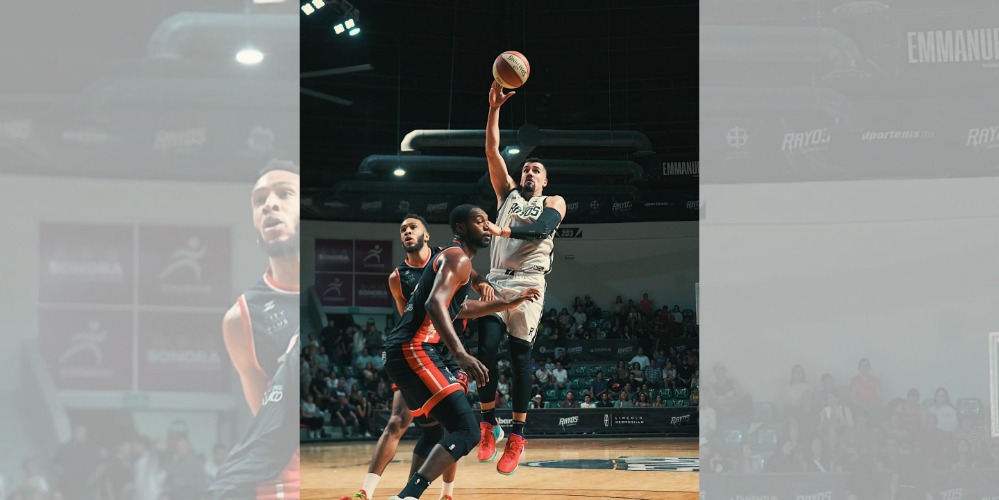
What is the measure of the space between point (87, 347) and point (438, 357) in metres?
1.98

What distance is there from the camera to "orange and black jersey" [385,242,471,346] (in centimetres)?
613

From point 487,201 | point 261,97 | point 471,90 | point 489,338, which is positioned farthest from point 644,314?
point 261,97

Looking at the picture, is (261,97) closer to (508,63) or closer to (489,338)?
(508,63)

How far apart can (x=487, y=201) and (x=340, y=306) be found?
405 centimetres

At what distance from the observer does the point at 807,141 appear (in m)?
6.14

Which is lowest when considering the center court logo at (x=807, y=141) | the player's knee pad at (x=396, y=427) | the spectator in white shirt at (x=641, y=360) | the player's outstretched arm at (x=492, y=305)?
the spectator in white shirt at (x=641, y=360)

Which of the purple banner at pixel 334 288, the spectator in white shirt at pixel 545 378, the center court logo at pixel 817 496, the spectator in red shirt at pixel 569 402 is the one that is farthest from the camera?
the purple banner at pixel 334 288

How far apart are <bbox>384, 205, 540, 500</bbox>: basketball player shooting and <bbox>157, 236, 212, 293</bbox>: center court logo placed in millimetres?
1209

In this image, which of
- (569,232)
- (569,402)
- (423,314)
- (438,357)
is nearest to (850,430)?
(438,357)

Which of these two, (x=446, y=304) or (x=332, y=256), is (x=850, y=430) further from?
(x=332, y=256)

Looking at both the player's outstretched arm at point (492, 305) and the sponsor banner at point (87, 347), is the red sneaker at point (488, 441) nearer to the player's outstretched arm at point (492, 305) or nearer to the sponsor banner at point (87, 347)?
the player's outstretched arm at point (492, 305)
